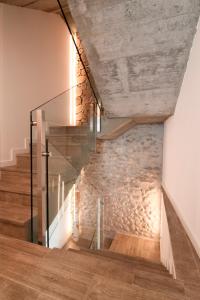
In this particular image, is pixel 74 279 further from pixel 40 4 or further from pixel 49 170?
pixel 40 4

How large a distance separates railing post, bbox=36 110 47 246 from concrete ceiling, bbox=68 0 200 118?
3.39ft

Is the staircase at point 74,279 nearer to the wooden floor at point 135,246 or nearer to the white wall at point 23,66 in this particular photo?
the white wall at point 23,66

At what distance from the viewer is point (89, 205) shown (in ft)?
16.0

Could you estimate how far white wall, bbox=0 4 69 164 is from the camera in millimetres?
3084

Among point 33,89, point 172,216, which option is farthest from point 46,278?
point 33,89

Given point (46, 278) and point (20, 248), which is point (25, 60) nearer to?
point (20, 248)

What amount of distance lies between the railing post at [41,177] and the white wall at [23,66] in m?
1.47

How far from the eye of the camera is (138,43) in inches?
75.0

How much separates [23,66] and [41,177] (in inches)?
103

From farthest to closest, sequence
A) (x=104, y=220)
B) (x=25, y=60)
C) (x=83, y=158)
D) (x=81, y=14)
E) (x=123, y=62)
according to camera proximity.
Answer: (x=104, y=220) → (x=25, y=60) → (x=83, y=158) → (x=123, y=62) → (x=81, y=14)

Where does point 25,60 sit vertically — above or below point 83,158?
above

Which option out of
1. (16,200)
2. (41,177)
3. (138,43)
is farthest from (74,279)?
(138,43)

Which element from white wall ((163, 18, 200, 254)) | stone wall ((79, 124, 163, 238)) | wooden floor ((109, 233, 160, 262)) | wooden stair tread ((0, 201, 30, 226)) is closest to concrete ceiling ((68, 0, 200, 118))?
white wall ((163, 18, 200, 254))

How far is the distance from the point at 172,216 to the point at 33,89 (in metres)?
3.33
